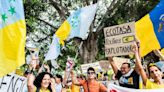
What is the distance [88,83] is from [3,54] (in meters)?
1.96

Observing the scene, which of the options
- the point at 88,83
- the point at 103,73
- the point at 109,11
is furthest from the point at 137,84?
the point at 109,11

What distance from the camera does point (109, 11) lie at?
20578mm

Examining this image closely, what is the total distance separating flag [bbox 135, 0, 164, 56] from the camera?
8219mm

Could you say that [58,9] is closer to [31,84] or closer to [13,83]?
[13,83]

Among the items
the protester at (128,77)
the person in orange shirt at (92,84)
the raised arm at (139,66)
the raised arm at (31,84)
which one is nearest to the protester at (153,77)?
the raised arm at (139,66)

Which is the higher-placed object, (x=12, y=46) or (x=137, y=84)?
(x=12, y=46)

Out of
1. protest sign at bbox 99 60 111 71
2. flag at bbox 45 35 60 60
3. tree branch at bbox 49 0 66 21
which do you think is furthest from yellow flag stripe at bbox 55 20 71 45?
tree branch at bbox 49 0 66 21

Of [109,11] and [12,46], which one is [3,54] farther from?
[109,11]

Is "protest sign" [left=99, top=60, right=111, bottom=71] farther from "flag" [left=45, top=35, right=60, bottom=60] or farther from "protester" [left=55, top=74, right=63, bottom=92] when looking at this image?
"flag" [left=45, top=35, right=60, bottom=60]

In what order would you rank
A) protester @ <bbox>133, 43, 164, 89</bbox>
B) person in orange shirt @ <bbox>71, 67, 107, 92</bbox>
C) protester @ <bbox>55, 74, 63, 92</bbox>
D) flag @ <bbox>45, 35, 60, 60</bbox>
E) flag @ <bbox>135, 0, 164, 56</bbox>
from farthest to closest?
flag @ <bbox>45, 35, 60, 60</bbox> → protester @ <bbox>55, 74, 63, 92</bbox> → person in orange shirt @ <bbox>71, 67, 107, 92</bbox> → flag @ <bbox>135, 0, 164, 56</bbox> → protester @ <bbox>133, 43, 164, 89</bbox>

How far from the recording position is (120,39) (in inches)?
305

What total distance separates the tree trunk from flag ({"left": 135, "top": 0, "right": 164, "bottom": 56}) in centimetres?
1131

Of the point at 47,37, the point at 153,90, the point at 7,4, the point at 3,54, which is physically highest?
the point at 47,37

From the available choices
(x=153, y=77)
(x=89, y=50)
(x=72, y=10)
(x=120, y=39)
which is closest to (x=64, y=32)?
(x=120, y=39)
